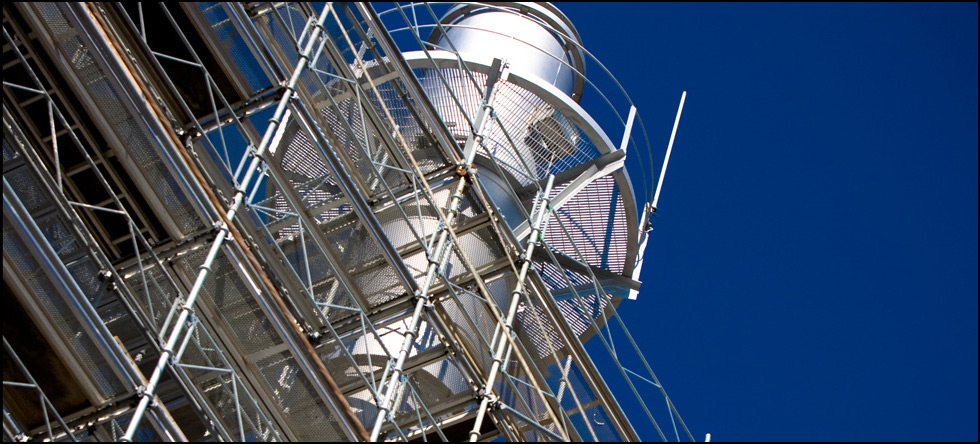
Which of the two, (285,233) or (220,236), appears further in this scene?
(285,233)

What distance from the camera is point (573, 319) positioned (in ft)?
72.1

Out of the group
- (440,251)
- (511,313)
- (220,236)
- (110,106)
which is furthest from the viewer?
(511,313)

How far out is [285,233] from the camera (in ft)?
56.9

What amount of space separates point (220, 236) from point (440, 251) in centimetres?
402

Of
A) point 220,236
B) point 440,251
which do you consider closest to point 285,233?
point 440,251

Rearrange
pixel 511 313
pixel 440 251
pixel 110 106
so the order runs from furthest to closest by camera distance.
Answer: pixel 511 313 < pixel 440 251 < pixel 110 106

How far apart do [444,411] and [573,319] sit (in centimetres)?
614

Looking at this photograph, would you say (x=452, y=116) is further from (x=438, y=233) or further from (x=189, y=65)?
(x=189, y=65)

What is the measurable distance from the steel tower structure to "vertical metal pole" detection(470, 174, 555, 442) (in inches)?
2.9

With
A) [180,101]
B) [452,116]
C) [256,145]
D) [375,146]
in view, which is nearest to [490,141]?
[452,116]

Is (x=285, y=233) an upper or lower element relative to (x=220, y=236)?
upper

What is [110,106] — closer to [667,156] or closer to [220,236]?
[220,236]

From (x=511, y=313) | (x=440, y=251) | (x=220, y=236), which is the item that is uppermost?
(x=440, y=251)

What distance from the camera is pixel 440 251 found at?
1647cm
